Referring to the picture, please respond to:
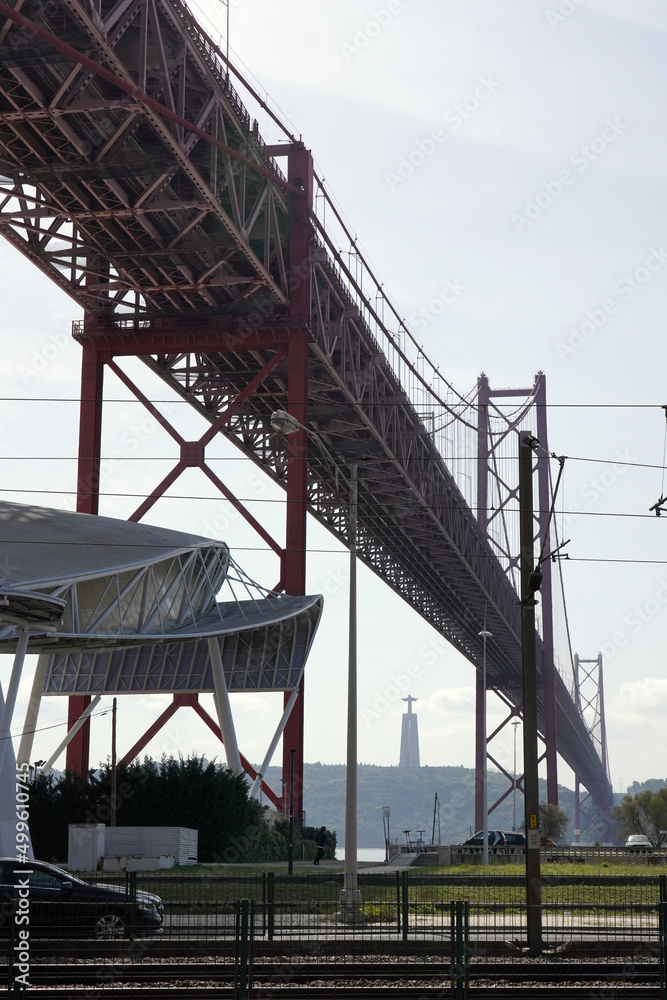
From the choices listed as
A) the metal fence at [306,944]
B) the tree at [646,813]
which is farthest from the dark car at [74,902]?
the tree at [646,813]

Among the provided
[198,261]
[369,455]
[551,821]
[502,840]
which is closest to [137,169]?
[198,261]

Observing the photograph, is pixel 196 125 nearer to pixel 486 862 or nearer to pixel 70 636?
pixel 70 636

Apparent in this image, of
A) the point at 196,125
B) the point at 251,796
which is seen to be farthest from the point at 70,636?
the point at 196,125

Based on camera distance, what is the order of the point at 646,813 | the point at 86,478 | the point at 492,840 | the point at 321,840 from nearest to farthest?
the point at 86,478 → the point at 321,840 → the point at 492,840 → the point at 646,813

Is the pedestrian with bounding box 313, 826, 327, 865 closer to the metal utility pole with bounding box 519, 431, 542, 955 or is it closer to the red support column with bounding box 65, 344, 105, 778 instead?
the red support column with bounding box 65, 344, 105, 778

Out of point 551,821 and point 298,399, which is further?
point 551,821

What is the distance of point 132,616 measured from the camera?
1501 inches

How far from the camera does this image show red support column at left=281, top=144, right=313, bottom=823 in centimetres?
4388

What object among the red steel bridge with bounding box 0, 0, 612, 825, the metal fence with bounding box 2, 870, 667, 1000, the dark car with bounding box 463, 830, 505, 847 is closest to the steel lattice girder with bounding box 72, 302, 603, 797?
the red steel bridge with bounding box 0, 0, 612, 825

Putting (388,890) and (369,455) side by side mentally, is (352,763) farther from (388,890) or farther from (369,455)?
(369,455)

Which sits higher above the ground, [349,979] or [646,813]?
[349,979]

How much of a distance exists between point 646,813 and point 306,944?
8239 cm

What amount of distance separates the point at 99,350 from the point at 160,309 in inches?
117

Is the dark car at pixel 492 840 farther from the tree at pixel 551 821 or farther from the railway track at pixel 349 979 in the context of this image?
the railway track at pixel 349 979
